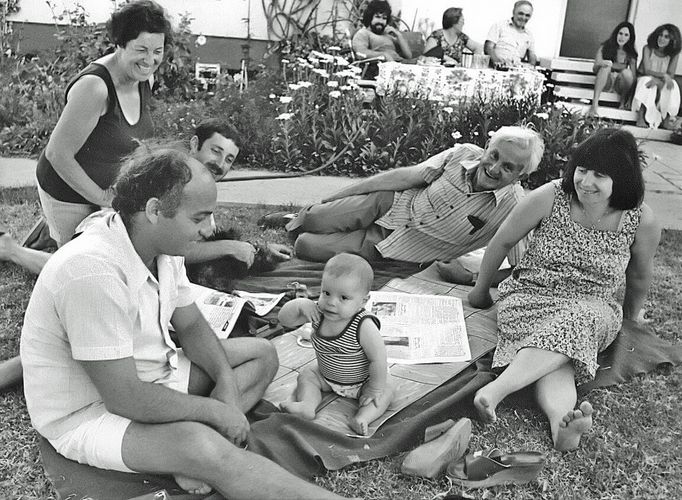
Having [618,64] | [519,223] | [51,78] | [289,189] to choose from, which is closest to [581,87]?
[618,64]

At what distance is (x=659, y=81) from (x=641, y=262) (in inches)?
289

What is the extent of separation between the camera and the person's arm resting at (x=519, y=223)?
11.0 ft

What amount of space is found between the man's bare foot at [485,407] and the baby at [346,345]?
0.33 meters

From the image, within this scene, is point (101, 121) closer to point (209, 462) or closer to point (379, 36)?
point (209, 462)

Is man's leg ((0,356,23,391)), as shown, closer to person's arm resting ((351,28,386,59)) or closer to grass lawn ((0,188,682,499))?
grass lawn ((0,188,682,499))

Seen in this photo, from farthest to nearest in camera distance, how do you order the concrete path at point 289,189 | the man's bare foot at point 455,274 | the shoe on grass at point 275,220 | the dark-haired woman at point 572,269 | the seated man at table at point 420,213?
the concrete path at point 289,189 < the shoe on grass at point 275,220 < the man's bare foot at point 455,274 < the seated man at table at point 420,213 < the dark-haired woman at point 572,269

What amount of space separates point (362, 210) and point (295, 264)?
1.73ft

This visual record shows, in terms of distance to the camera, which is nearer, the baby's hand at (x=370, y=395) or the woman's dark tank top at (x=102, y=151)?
the baby's hand at (x=370, y=395)

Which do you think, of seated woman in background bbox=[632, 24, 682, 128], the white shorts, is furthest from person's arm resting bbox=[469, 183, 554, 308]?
seated woman in background bbox=[632, 24, 682, 128]

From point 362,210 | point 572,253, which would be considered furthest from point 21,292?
point 572,253

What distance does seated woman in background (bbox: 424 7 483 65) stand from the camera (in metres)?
9.28

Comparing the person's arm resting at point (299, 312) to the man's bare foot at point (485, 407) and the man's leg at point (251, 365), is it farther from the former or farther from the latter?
the man's bare foot at point (485, 407)

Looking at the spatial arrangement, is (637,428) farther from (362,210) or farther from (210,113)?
(210,113)

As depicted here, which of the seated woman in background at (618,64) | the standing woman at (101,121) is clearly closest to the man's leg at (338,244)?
the standing woman at (101,121)
